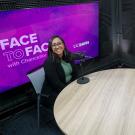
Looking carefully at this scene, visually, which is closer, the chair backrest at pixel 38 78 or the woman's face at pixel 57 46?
the chair backrest at pixel 38 78

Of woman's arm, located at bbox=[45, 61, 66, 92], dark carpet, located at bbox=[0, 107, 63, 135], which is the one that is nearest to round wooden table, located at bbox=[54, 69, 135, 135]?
woman's arm, located at bbox=[45, 61, 66, 92]

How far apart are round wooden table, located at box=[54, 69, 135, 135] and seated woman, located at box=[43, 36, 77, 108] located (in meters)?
0.35

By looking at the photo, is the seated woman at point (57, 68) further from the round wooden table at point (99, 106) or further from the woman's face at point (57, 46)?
the round wooden table at point (99, 106)

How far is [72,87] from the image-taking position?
2.06 m

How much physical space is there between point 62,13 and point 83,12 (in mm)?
452

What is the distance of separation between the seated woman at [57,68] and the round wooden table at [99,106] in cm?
35

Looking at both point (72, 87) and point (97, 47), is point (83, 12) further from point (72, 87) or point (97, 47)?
point (72, 87)

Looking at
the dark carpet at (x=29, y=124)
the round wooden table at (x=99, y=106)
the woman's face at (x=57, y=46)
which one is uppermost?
the woman's face at (x=57, y=46)

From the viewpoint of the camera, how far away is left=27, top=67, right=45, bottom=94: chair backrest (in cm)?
229

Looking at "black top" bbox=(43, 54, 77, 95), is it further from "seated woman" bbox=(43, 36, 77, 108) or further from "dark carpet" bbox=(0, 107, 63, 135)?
"dark carpet" bbox=(0, 107, 63, 135)

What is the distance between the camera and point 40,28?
296 cm

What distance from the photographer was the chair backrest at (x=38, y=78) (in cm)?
229

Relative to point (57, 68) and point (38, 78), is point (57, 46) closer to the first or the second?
point (57, 68)

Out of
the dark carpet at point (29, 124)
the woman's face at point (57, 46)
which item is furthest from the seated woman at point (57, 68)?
the dark carpet at point (29, 124)
